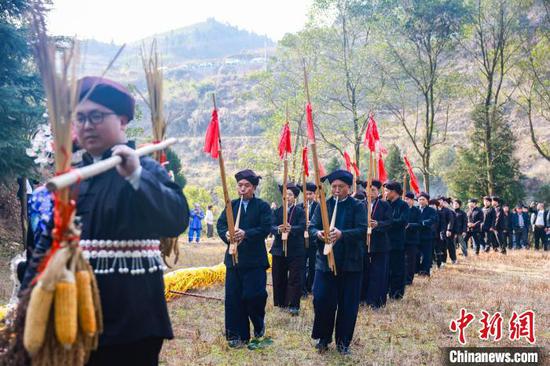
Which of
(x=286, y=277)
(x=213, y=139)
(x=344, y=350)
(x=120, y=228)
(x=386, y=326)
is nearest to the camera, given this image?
(x=120, y=228)

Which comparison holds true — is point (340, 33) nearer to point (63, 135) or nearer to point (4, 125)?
point (4, 125)

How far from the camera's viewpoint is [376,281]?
28.5ft

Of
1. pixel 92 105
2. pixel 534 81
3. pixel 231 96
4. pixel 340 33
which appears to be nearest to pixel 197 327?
pixel 92 105

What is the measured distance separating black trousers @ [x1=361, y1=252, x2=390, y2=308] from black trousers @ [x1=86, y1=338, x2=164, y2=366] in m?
6.22

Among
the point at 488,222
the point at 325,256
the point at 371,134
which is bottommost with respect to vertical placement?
the point at 488,222

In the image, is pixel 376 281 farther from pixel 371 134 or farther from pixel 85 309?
pixel 85 309

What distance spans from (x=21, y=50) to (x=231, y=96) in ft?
346

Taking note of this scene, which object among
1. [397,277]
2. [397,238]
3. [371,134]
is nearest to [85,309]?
[371,134]

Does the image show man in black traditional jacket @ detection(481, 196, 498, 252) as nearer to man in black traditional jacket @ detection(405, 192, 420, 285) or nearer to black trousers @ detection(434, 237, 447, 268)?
black trousers @ detection(434, 237, 447, 268)

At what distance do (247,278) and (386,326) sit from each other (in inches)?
82.4

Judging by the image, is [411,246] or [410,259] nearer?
[410,259]

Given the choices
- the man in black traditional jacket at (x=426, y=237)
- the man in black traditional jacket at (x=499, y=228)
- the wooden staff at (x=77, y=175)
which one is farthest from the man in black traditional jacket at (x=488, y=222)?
the wooden staff at (x=77, y=175)

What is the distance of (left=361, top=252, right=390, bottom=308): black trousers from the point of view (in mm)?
8617

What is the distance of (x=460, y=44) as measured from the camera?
24.4m
